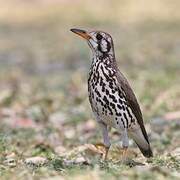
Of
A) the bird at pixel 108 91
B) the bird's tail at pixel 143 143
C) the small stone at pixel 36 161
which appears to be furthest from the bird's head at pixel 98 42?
the small stone at pixel 36 161

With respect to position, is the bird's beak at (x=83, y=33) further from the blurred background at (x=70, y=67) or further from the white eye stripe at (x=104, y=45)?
the blurred background at (x=70, y=67)

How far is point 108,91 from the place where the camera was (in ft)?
24.3

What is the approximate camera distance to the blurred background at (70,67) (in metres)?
10.2

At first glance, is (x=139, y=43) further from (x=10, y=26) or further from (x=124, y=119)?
(x=124, y=119)

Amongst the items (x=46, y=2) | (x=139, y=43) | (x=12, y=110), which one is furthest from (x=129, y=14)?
(x=12, y=110)

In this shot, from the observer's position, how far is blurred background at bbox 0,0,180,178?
10195 mm

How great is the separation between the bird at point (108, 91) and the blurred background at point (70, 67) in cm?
95

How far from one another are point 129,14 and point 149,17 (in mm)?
1047

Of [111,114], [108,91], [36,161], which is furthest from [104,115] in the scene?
[36,161]

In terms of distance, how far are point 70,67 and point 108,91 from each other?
32.7 feet

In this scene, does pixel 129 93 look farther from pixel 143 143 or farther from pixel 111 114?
pixel 143 143

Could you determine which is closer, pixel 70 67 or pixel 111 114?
pixel 111 114

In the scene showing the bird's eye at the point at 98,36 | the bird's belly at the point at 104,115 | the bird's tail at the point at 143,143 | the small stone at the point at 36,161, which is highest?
the bird's eye at the point at 98,36

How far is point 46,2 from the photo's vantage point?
94.0 feet
